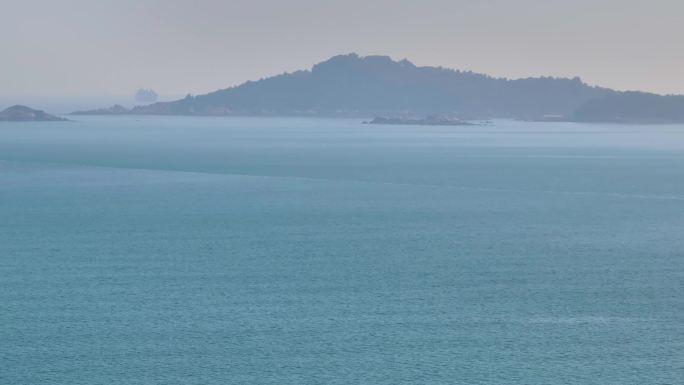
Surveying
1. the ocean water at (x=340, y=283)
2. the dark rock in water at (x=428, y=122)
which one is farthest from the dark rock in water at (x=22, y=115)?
the ocean water at (x=340, y=283)

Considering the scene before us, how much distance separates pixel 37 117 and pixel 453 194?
82.9 m

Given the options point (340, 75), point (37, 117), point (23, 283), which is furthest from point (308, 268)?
point (340, 75)

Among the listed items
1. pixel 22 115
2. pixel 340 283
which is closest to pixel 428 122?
pixel 22 115

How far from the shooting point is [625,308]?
13328 millimetres

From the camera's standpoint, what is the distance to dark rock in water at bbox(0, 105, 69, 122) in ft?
336

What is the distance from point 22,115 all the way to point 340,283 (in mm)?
93236

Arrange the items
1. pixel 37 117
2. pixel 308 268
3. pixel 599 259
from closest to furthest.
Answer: pixel 308 268
pixel 599 259
pixel 37 117

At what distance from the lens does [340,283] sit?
1496 centimetres

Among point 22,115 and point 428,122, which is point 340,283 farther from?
point 22,115

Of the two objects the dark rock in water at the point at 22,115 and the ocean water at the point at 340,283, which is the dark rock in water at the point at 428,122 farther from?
the ocean water at the point at 340,283

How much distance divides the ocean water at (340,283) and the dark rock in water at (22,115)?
74.2 meters

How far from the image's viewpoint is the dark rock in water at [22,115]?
336 ft

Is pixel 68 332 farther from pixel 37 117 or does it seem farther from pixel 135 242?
pixel 37 117

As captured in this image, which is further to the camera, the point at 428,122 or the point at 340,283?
the point at 428,122
